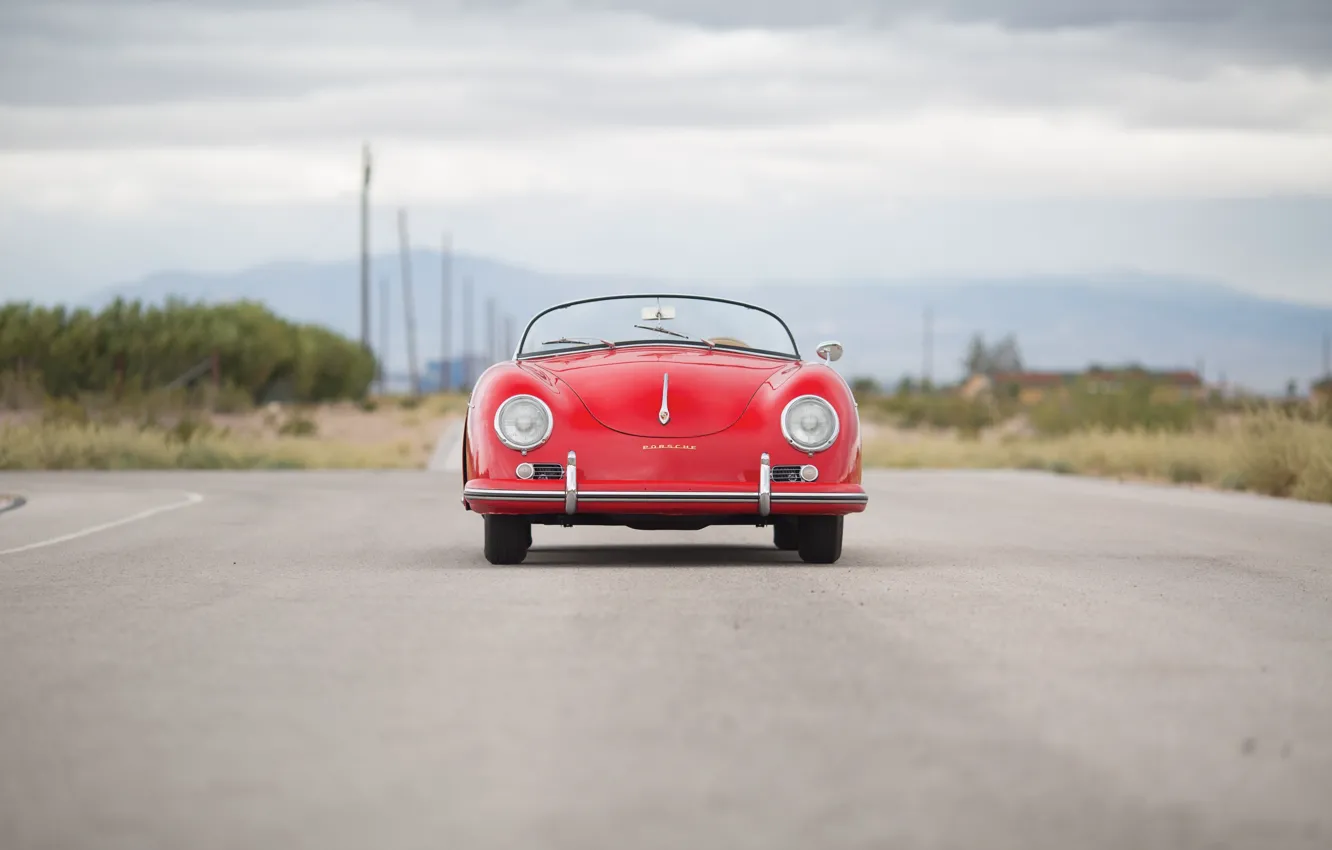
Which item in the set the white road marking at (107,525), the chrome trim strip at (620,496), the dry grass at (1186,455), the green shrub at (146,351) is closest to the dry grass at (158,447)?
the green shrub at (146,351)

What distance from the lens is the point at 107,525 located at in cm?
1589

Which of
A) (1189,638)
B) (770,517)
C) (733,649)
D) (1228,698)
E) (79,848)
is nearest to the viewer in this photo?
(79,848)

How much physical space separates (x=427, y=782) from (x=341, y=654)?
2.37 metres

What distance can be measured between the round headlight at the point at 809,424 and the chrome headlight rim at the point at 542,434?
1309 millimetres

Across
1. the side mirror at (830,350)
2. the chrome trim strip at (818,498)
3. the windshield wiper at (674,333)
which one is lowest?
the chrome trim strip at (818,498)

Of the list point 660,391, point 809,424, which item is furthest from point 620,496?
point 809,424

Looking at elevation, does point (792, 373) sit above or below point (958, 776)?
above

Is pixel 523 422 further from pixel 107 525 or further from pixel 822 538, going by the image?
pixel 107 525

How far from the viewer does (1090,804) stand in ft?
16.5

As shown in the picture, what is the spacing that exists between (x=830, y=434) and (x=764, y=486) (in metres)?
0.55

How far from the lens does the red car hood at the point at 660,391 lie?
1091 centimetres

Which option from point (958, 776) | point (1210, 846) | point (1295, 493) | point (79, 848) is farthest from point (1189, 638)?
point (1295, 493)

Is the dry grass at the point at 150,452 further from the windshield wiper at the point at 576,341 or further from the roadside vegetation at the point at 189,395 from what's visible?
the windshield wiper at the point at 576,341

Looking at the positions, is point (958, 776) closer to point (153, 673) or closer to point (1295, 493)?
point (153, 673)
